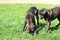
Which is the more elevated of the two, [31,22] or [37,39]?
[31,22]

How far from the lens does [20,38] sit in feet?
24.6

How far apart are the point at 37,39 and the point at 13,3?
315 inches

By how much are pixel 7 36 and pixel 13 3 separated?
7.63 metres

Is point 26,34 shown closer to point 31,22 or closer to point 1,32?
point 31,22

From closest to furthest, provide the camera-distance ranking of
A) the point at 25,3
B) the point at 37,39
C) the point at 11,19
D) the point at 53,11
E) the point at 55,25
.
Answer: the point at 37,39 → the point at 53,11 → the point at 55,25 → the point at 11,19 → the point at 25,3

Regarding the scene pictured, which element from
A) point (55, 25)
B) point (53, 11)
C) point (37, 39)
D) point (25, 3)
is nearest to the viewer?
point (37, 39)

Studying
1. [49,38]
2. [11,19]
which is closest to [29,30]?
[49,38]

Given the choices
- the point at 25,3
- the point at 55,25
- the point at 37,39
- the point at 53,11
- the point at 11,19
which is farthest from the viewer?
the point at 25,3

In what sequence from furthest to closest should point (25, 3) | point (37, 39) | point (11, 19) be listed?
point (25, 3) < point (11, 19) < point (37, 39)

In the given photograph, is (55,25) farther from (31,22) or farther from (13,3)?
(13,3)

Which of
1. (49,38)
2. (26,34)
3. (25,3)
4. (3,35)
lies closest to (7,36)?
(3,35)

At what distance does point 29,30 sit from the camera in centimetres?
760

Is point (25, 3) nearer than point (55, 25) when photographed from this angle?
No

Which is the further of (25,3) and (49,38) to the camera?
(25,3)
